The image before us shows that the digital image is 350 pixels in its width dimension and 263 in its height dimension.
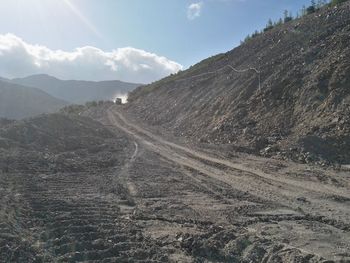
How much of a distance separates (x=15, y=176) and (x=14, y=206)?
3.98 m

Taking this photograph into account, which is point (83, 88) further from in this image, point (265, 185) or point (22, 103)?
point (265, 185)

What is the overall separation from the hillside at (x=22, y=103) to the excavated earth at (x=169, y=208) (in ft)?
277

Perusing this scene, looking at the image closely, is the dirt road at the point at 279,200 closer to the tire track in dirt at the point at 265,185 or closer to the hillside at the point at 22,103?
the tire track in dirt at the point at 265,185

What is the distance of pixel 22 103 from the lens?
10625 cm

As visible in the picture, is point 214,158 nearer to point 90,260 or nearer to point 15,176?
point 15,176

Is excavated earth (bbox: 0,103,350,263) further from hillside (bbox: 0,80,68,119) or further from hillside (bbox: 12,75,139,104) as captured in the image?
hillside (bbox: 12,75,139,104)

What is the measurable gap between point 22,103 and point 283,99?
307 ft

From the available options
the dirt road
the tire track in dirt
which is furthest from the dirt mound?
the dirt road

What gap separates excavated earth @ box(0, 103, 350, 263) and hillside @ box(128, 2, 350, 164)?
1.70 metres

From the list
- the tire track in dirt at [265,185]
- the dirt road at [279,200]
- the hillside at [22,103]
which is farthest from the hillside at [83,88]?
the dirt road at [279,200]

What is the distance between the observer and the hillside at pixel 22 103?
99762mm

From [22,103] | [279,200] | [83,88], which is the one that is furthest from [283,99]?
[83,88]

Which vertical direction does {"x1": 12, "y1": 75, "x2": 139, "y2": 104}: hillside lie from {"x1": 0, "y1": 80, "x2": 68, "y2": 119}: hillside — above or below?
above

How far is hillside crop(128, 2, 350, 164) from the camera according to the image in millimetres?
16703
